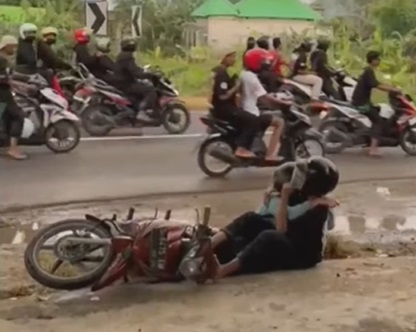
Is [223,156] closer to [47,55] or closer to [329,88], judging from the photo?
[47,55]

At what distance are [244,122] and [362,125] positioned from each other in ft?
8.63

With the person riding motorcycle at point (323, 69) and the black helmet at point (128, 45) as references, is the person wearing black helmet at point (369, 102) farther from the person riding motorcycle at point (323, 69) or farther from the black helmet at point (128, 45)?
the black helmet at point (128, 45)

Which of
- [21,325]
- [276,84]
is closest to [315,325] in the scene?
[21,325]

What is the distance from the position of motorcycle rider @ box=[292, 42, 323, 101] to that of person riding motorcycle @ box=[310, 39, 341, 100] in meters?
0.11

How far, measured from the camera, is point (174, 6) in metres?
25.0

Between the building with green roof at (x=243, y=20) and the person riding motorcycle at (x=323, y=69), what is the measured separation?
797cm

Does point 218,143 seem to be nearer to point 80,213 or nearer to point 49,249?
point 80,213

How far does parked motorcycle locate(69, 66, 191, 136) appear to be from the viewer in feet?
42.6

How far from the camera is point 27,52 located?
1209 cm

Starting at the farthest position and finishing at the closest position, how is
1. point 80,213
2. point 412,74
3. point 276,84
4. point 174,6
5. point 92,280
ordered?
1. point 174,6
2. point 412,74
3. point 276,84
4. point 80,213
5. point 92,280

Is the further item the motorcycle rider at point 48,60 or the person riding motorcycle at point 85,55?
the person riding motorcycle at point 85,55

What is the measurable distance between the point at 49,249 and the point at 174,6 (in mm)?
19897

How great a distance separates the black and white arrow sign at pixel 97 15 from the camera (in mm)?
11500

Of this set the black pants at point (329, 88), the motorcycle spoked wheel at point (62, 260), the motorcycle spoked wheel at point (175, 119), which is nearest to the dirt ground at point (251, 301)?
the motorcycle spoked wheel at point (62, 260)
